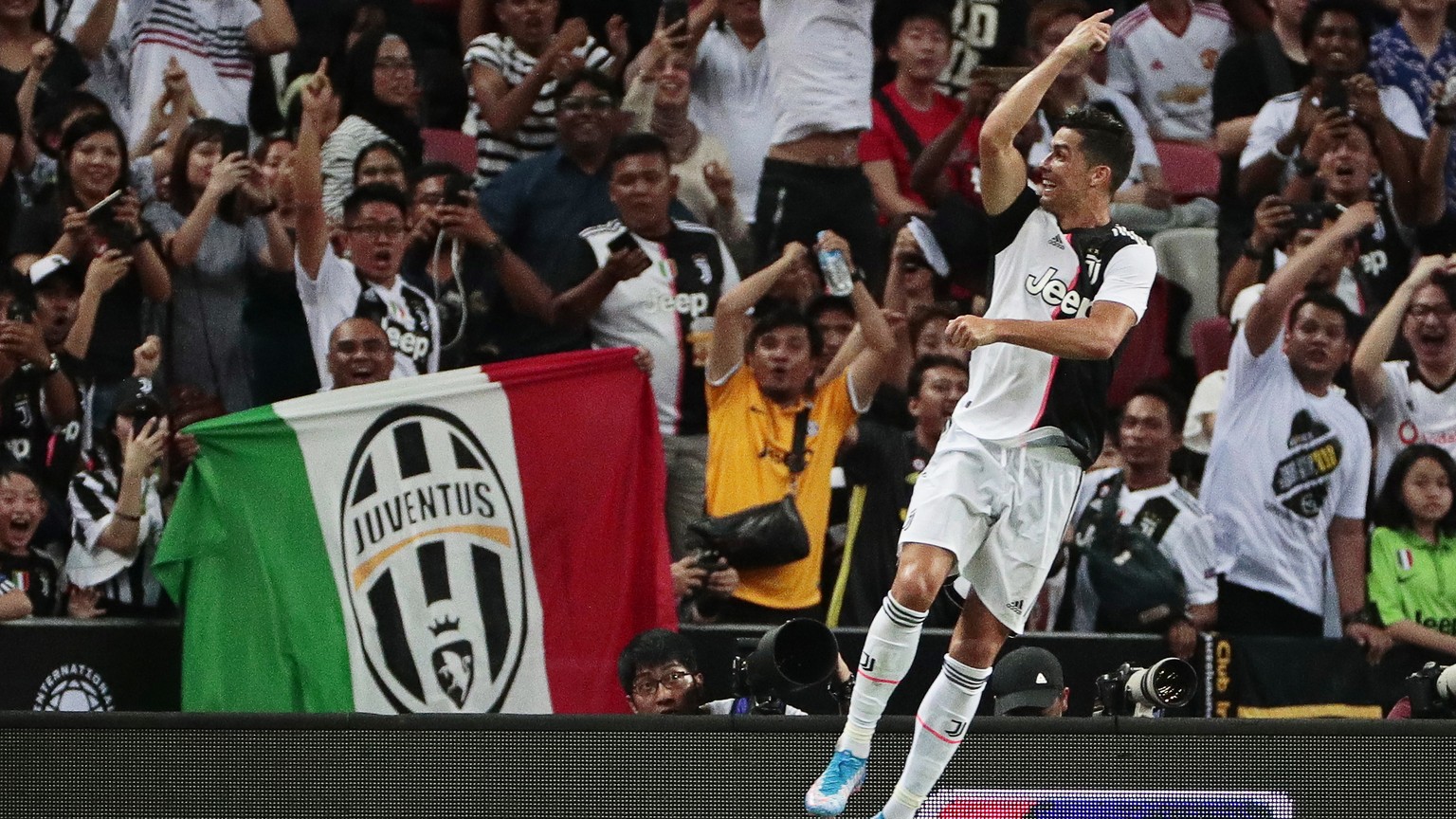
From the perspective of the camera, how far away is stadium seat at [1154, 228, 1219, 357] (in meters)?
11.1

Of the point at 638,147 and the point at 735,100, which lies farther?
the point at 735,100

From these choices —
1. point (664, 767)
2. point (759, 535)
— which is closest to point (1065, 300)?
point (664, 767)

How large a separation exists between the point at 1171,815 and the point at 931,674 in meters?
2.27

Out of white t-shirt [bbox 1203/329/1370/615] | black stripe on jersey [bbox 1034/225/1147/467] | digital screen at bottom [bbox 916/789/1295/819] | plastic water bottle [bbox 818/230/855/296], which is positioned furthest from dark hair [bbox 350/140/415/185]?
digital screen at bottom [bbox 916/789/1295/819]

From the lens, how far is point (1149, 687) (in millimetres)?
6555

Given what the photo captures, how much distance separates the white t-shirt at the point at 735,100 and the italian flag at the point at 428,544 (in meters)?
2.32

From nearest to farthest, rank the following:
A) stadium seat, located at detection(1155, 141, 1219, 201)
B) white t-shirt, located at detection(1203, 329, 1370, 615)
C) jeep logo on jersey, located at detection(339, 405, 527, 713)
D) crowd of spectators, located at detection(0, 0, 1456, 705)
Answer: jeep logo on jersey, located at detection(339, 405, 527, 713) → crowd of spectators, located at detection(0, 0, 1456, 705) → white t-shirt, located at detection(1203, 329, 1370, 615) → stadium seat, located at detection(1155, 141, 1219, 201)

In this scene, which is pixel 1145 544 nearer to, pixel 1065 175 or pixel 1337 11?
pixel 1065 175

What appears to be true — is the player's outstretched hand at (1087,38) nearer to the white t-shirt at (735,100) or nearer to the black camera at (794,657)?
the black camera at (794,657)

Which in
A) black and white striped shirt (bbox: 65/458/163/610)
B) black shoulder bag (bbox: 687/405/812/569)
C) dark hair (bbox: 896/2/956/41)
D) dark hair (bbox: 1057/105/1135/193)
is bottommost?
black shoulder bag (bbox: 687/405/812/569)

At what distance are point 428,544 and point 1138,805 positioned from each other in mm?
3177

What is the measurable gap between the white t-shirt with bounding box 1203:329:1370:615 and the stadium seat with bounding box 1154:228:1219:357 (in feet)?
5.20

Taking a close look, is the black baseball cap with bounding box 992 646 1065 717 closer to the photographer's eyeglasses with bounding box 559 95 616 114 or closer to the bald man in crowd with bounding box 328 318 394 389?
the bald man in crowd with bounding box 328 318 394 389

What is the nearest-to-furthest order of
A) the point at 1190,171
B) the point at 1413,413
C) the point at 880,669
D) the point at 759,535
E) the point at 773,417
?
the point at 880,669 → the point at 759,535 → the point at 773,417 → the point at 1413,413 → the point at 1190,171
